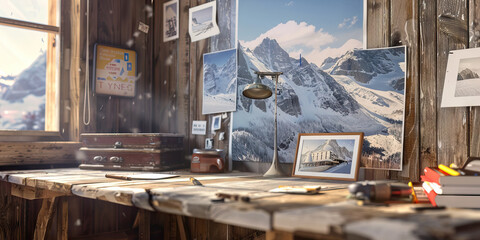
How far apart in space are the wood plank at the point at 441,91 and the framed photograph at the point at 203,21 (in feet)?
4.38

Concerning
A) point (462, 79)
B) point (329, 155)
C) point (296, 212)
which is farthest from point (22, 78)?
point (462, 79)

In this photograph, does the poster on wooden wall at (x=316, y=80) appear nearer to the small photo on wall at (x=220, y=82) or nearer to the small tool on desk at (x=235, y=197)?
the small photo on wall at (x=220, y=82)

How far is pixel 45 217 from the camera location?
2.05 meters

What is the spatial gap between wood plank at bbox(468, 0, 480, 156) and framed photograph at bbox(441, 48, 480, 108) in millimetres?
34

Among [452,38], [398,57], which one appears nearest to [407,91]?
[398,57]

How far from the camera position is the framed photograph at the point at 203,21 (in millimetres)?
2578

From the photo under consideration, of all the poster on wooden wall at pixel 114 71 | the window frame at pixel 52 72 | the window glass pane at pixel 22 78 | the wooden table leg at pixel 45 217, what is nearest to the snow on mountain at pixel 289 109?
the poster on wooden wall at pixel 114 71

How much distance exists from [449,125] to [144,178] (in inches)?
52.6

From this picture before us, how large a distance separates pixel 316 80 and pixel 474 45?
728 millimetres

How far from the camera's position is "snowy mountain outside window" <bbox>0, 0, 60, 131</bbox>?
250cm

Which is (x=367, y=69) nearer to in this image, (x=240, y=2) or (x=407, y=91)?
(x=407, y=91)

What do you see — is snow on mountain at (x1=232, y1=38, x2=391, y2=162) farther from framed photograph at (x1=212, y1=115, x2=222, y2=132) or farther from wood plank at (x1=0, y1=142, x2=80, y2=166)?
wood plank at (x1=0, y1=142, x2=80, y2=166)

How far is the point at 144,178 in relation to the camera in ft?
6.00

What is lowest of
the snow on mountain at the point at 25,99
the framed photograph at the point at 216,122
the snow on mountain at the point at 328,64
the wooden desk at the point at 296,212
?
the wooden desk at the point at 296,212
